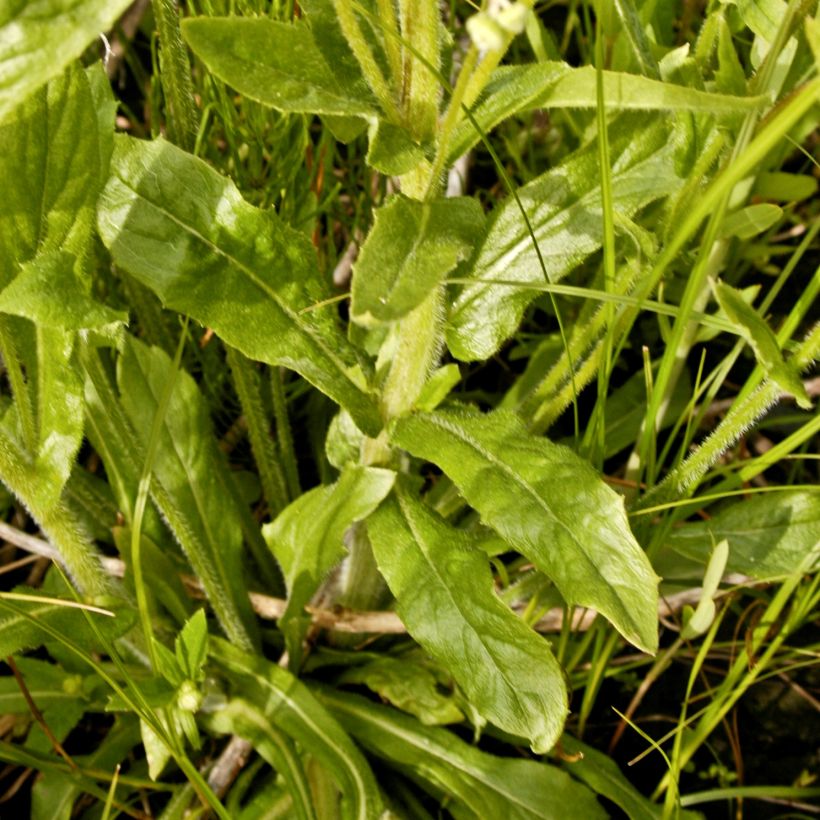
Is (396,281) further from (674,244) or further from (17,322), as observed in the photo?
(17,322)

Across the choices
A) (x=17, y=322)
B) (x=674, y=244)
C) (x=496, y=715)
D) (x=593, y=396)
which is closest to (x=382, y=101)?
(x=674, y=244)

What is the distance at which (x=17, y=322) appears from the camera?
809 mm

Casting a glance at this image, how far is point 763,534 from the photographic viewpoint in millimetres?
908

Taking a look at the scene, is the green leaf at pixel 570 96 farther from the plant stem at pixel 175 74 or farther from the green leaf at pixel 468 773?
the green leaf at pixel 468 773

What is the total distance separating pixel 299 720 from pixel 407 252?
19.9 inches

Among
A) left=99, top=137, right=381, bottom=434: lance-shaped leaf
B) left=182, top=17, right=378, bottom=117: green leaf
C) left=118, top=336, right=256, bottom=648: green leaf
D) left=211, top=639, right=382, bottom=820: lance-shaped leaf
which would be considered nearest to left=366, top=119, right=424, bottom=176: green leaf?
left=182, top=17, right=378, bottom=117: green leaf

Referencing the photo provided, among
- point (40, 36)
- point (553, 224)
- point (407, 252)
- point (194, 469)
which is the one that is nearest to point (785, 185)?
point (553, 224)

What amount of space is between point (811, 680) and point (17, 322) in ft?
3.19

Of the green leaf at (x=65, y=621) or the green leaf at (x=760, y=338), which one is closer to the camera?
the green leaf at (x=760, y=338)

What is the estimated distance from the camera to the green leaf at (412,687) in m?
0.97

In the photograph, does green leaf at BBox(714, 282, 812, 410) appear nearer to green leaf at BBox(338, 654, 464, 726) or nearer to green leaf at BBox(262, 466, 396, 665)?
green leaf at BBox(262, 466, 396, 665)

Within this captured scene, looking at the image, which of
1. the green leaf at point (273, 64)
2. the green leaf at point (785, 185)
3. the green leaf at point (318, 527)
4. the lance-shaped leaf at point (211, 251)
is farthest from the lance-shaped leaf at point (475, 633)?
the green leaf at point (785, 185)

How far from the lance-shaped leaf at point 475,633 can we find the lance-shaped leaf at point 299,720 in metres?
0.20

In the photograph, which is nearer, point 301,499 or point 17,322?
point 17,322
